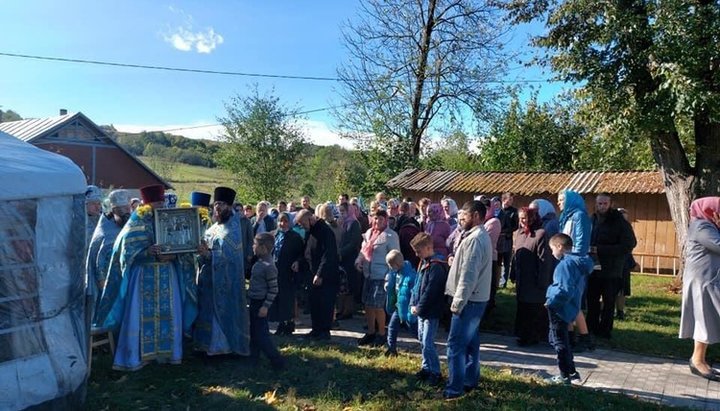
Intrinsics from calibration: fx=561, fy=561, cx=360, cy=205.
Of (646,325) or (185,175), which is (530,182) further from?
(185,175)

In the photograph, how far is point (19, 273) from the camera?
445cm

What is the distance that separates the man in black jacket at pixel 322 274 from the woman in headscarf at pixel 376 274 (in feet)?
1.40

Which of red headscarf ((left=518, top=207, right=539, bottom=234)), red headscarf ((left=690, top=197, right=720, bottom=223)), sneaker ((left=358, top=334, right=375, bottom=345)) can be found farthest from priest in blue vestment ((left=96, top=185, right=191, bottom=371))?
red headscarf ((left=690, top=197, right=720, bottom=223))

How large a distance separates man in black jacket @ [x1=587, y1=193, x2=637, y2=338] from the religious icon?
522 cm

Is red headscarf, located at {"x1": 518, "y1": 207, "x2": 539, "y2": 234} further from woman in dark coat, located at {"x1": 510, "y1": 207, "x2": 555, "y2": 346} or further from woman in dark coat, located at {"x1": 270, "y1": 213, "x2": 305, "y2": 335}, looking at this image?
woman in dark coat, located at {"x1": 270, "y1": 213, "x2": 305, "y2": 335}

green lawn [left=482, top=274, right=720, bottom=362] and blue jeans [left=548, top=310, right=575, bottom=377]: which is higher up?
blue jeans [left=548, top=310, right=575, bottom=377]

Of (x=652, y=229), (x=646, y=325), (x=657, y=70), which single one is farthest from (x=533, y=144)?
(x=646, y=325)

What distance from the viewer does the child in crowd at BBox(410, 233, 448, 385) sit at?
5539 millimetres

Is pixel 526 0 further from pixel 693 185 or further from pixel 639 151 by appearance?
pixel 639 151

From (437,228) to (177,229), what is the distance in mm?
3644

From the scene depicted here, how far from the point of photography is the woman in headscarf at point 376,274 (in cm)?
729

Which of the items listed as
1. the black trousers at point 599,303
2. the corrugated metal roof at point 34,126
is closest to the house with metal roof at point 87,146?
the corrugated metal roof at point 34,126

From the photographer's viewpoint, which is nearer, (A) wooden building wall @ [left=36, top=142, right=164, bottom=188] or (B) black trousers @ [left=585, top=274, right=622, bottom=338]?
(B) black trousers @ [left=585, top=274, right=622, bottom=338]

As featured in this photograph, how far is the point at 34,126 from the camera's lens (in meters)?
28.3
